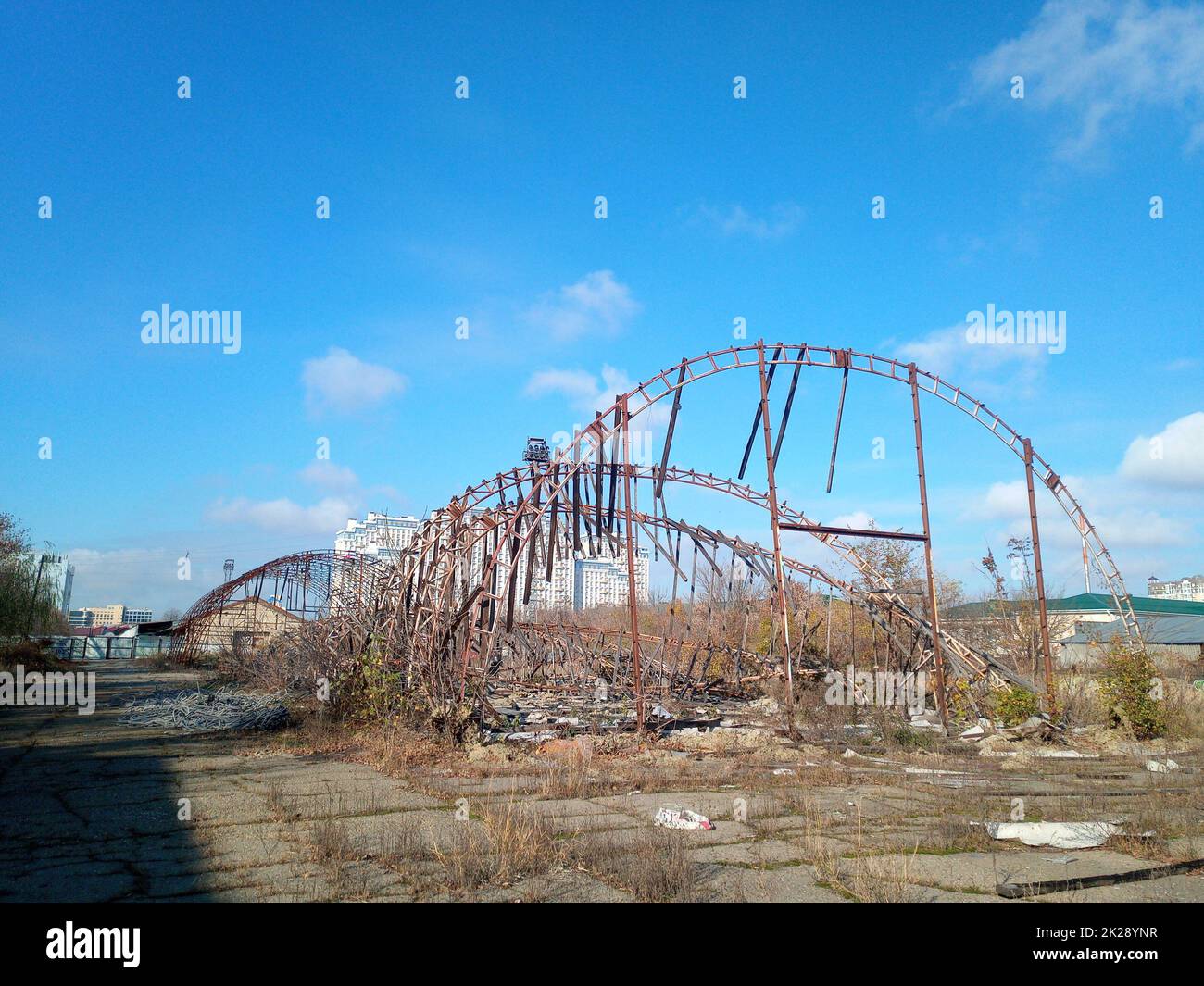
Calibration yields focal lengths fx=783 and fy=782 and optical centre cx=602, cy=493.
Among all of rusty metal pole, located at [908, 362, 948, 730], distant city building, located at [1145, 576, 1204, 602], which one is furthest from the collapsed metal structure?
distant city building, located at [1145, 576, 1204, 602]

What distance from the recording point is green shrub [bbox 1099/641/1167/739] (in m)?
15.4

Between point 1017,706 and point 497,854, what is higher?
point 497,854

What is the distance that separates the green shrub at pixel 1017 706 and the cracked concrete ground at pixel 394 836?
237 cm

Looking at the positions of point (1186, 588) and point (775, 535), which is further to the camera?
point (1186, 588)

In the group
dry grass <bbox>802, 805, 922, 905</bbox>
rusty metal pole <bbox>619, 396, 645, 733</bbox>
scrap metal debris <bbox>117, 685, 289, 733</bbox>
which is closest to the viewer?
dry grass <bbox>802, 805, 922, 905</bbox>

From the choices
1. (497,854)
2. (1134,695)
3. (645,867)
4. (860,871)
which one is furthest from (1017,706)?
(497,854)

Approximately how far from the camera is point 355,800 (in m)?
9.60

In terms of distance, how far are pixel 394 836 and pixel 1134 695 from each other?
48.6ft

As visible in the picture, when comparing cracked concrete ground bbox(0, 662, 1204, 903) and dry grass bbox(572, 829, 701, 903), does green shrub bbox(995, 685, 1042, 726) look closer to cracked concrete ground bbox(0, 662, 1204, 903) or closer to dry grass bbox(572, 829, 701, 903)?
→ cracked concrete ground bbox(0, 662, 1204, 903)

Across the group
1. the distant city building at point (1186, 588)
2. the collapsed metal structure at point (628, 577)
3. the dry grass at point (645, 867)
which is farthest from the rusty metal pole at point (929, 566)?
the distant city building at point (1186, 588)

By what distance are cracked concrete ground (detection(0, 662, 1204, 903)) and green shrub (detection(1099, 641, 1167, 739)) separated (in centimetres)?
323

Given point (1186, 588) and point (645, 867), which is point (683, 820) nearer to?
point (645, 867)

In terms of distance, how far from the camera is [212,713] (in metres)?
17.6

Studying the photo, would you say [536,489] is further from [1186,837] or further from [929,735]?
[1186,837]
